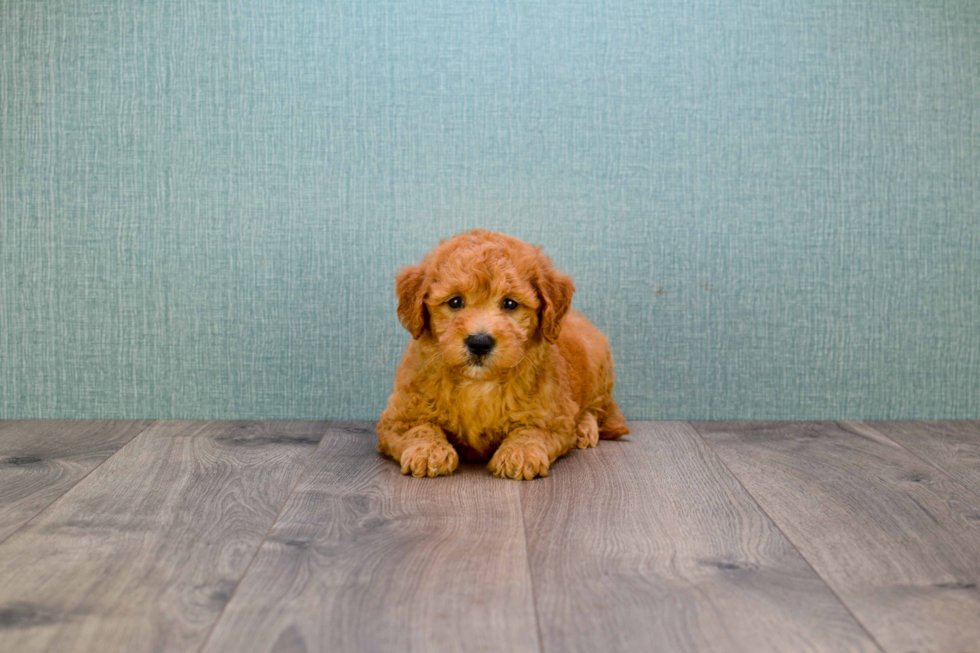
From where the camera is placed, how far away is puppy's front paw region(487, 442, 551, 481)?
211cm

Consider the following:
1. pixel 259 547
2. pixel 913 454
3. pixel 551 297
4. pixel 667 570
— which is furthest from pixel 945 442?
pixel 259 547

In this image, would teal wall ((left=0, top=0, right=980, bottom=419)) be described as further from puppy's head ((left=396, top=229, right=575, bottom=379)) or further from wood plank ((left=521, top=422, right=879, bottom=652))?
wood plank ((left=521, top=422, right=879, bottom=652))

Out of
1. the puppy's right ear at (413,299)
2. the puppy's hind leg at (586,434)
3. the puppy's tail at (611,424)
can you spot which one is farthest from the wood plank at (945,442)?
the puppy's right ear at (413,299)

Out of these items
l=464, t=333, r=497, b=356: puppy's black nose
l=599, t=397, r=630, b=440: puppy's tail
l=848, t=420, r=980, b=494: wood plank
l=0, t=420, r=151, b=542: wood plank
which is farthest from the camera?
l=599, t=397, r=630, b=440: puppy's tail

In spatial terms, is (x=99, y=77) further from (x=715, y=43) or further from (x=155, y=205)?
(x=715, y=43)

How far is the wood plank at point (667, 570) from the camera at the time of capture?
1309 mm

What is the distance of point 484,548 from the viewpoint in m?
1.64

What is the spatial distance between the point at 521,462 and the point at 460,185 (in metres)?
1.00

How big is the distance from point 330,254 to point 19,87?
1.07m

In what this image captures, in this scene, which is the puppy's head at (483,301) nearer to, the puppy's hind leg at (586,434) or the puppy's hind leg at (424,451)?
the puppy's hind leg at (424,451)

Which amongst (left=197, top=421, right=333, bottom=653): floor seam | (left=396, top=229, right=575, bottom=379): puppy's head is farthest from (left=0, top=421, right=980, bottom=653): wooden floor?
(left=396, top=229, right=575, bottom=379): puppy's head

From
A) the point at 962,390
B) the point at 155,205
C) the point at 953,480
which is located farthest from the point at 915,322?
the point at 155,205

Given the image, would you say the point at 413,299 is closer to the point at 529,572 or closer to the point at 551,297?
the point at 551,297

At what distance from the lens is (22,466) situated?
2.21 m
